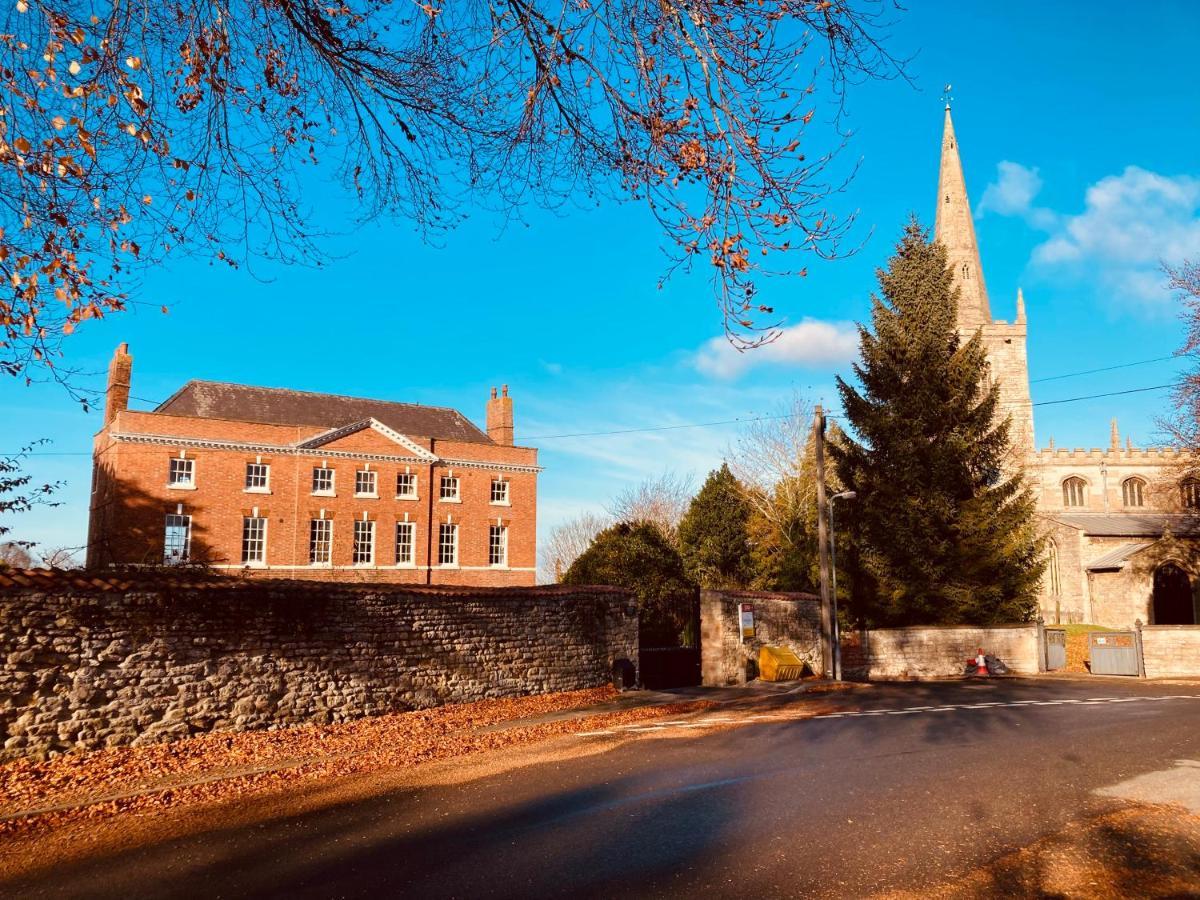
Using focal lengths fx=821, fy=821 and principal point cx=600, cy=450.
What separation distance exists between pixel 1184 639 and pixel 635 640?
747 inches

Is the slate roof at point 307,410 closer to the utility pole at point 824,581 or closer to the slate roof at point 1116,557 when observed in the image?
the utility pole at point 824,581

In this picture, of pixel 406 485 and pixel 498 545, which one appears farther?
pixel 498 545

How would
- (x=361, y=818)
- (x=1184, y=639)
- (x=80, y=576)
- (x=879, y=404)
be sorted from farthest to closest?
(x=879, y=404) → (x=1184, y=639) → (x=80, y=576) → (x=361, y=818)

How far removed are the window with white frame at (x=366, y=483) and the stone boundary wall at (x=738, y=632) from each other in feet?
78.6

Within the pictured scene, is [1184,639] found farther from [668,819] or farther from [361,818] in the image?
[361,818]

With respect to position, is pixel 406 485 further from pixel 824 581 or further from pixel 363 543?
pixel 824 581

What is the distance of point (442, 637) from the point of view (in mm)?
16328

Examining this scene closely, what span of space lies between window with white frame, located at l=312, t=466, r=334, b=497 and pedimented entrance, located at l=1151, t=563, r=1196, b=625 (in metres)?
43.3

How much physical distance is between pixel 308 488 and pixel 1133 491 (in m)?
56.9

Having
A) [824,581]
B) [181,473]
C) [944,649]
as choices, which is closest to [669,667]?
[824,581]

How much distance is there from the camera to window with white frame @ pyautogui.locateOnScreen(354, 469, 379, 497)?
42.0 m

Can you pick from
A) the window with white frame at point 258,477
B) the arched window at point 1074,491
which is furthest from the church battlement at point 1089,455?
the window with white frame at point 258,477

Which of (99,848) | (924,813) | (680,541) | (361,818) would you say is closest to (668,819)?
(924,813)

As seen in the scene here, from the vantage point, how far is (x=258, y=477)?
39344 millimetres
